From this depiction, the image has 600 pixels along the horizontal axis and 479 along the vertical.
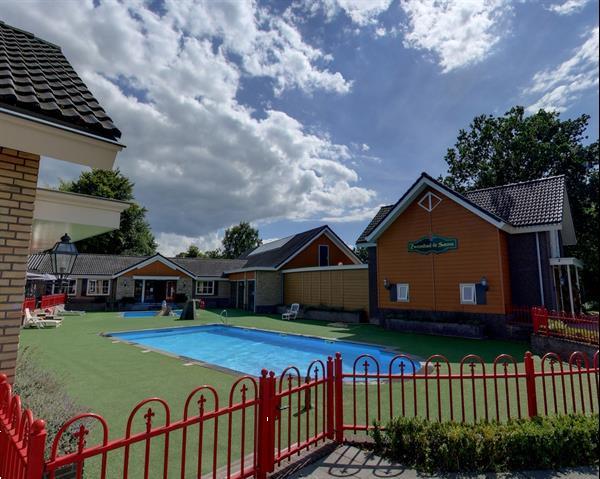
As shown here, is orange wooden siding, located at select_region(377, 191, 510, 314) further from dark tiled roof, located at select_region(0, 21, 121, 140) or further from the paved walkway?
dark tiled roof, located at select_region(0, 21, 121, 140)

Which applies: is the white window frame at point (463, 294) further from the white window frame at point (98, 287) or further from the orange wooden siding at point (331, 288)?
the white window frame at point (98, 287)

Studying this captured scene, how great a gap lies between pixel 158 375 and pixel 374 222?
1600cm

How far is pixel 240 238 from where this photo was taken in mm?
75562

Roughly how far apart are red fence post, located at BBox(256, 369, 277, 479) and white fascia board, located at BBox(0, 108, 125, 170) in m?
3.20

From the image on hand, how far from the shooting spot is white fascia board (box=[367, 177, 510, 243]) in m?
15.1

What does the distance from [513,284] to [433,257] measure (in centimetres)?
358

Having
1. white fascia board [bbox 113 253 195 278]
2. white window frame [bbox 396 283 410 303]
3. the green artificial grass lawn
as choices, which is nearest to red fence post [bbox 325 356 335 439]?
the green artificial grass lawn

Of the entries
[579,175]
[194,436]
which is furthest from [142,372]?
[579,175]

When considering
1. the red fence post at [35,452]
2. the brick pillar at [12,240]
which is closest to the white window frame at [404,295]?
the brick pillar at [12,240]

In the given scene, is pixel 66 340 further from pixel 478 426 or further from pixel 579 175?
pixel 579 175

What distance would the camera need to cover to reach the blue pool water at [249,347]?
1257 centimetres

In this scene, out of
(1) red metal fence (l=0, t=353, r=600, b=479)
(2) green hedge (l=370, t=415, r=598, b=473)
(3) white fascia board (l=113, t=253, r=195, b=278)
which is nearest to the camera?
(1) red metal fence (l=0, t=353, r=600, b=479)

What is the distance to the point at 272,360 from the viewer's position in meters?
13.6

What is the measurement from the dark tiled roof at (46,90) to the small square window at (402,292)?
1645 cm
